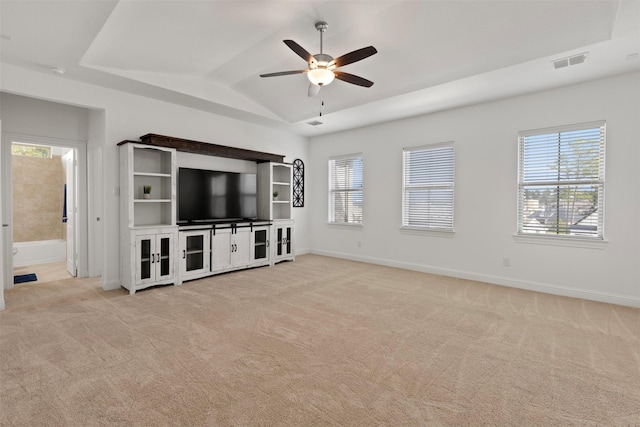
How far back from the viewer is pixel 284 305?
3.79 m

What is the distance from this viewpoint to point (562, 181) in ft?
14.1

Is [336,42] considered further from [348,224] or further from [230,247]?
[348,224]

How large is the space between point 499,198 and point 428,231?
124cm

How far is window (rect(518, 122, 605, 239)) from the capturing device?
4098 millimetres

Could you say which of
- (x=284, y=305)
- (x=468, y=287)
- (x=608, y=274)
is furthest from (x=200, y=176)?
(x=608, y=274)

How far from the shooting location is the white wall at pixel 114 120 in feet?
12.9

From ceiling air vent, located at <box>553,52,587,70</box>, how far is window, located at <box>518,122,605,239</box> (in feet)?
3.13

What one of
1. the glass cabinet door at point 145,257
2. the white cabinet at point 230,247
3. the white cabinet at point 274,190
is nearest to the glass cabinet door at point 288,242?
the white cabinet at point 274,190

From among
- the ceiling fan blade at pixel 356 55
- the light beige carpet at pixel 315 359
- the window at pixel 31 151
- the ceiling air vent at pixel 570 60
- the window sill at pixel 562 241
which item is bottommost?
the light beige carpet at pixel 315 359

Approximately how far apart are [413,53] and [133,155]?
13.1 feet

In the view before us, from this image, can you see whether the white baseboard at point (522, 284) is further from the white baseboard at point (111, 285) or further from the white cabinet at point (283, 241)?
the white baseboard at point (111, 285)

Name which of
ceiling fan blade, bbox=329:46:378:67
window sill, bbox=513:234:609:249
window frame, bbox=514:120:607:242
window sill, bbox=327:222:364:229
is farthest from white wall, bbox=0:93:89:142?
window sill, bbox=513:234:609:249

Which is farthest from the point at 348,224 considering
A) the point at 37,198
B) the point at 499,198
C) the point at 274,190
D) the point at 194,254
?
the point at 37,198

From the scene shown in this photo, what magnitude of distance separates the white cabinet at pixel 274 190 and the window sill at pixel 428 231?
7.92 ft
